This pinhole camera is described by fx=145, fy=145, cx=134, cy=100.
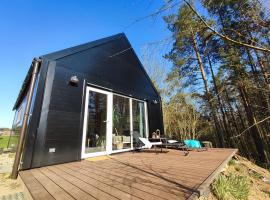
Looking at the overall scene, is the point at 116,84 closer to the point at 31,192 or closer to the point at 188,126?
the point at 31,192

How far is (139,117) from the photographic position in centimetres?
638

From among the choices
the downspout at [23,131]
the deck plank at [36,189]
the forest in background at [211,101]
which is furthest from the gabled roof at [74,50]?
the forest in background at [211,101]

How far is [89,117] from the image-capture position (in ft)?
14.1

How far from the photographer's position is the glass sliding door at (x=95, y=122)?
4.12 m

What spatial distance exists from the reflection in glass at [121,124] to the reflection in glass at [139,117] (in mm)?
385

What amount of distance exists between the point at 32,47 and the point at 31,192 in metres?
6.39

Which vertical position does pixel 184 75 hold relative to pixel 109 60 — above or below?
above

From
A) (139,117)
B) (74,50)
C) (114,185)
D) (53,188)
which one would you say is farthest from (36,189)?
(139,117)

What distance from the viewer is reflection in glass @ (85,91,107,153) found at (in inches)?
165

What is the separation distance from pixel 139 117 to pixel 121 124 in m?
1.23

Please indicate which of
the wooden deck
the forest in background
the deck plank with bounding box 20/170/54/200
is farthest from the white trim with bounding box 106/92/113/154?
the forest in background

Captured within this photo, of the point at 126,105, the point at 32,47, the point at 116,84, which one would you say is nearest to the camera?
the point at 116,84

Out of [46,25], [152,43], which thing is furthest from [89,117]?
[46,25]

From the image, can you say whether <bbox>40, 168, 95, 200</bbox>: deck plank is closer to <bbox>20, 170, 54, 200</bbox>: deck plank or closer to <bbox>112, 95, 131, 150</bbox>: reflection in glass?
<bbox>20, 170, 54, 200</bbox>: deck plank
